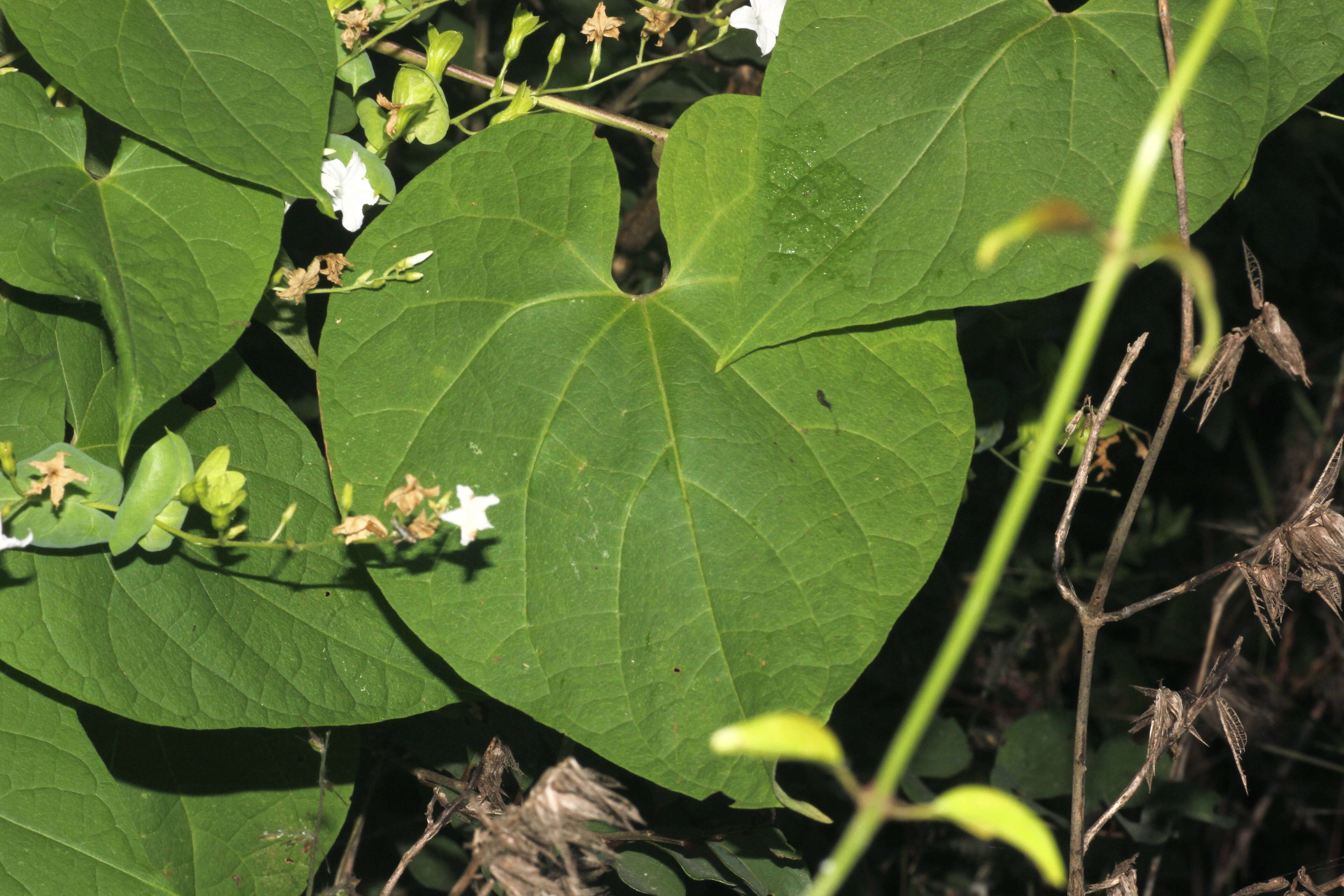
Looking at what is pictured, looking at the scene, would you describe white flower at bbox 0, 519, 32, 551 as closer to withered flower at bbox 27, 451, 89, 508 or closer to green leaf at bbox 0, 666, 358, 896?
withered flower at bbox 27, 451, 89, 508

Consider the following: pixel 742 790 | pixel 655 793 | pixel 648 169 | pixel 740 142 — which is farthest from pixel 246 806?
pixel 648 169

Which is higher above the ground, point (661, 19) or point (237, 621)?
point (661, 19)

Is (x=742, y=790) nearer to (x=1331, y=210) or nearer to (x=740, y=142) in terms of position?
(x=740, y=142)

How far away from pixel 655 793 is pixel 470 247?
2.22 feet

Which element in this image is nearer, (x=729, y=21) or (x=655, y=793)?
(x=729, y=21)

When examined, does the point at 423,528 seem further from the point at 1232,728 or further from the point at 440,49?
the point at 1232,728

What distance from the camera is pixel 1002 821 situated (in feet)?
0.99

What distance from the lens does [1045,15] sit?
913mm

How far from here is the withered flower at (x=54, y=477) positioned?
30.0 inches

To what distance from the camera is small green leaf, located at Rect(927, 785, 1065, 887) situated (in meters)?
0.29

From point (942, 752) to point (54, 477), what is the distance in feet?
4.48

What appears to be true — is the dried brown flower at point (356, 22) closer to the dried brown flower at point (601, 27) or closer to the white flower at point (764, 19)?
the dried brown flower at point (601, 27)

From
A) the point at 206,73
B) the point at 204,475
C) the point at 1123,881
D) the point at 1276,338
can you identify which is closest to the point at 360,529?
the point at 204,475

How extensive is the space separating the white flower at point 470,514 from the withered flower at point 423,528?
11 mm
